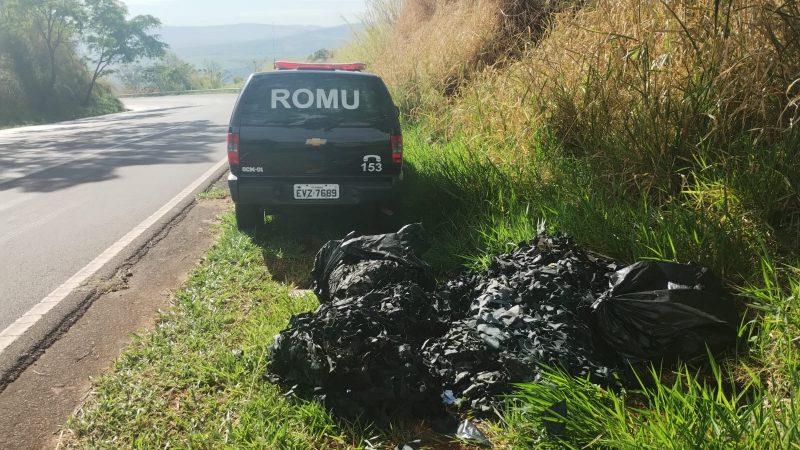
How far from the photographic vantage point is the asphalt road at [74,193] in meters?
5.80

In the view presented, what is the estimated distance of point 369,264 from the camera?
4289 millimetres

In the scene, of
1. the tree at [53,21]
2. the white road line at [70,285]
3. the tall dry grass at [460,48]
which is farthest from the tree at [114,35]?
the white road line at [70,285]

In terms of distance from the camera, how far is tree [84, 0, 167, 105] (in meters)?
53.7

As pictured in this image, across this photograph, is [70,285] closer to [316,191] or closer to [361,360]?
[316,191]

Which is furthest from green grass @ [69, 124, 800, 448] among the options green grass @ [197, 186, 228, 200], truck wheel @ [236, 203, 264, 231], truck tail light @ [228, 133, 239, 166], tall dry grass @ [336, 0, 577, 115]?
tall dry grass @ [336, 0, 577, 115]

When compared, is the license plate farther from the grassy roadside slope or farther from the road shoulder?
the road shoulder

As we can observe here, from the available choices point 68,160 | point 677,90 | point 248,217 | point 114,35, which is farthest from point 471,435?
point 114,35

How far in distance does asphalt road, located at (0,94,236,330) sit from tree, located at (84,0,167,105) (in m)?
34.5

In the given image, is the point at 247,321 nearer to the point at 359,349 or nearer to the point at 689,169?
the point at 359,349

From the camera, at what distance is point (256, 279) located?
5297 millimetres

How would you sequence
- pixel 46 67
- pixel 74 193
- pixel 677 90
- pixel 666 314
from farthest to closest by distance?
pixel 46 67
pixel 74 193
pixel 677 90
pixel 666 314

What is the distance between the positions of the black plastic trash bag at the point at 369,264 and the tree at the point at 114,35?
48.1m

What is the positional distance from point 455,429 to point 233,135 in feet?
13.2

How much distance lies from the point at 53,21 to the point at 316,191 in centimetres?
4505
